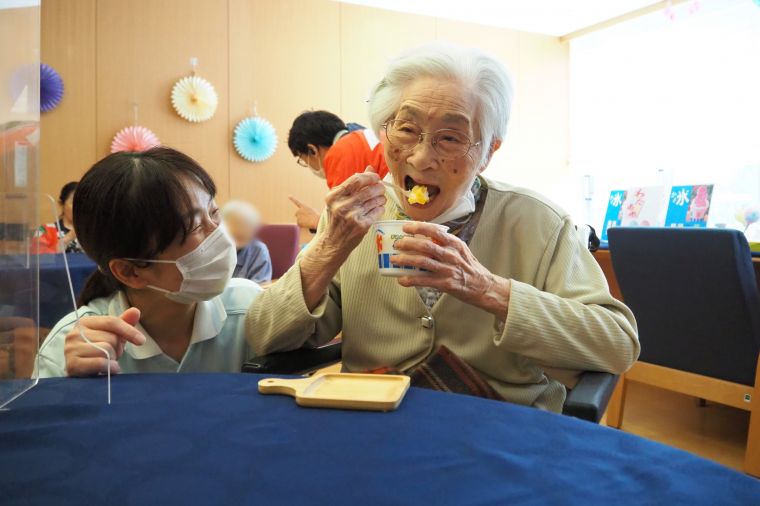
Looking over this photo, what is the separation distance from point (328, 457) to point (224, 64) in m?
5.35

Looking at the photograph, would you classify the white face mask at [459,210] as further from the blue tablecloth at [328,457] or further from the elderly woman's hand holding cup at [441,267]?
the blue tablecloth at [328,457]

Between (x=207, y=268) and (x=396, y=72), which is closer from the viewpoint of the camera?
(x=207, y=268)

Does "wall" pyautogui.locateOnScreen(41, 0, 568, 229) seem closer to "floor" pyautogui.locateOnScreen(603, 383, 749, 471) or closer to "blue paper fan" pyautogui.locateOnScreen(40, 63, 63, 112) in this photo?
"blue paper fan" pyautogui.locateOnScreen(40, 63, 63, 112)

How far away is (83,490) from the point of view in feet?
1.84

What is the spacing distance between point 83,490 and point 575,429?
1.73 ft

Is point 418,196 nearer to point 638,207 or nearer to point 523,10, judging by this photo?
point 638,207

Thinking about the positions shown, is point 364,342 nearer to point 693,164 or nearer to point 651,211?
point 651,211

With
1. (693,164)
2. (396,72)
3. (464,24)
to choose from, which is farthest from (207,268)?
(464,24)

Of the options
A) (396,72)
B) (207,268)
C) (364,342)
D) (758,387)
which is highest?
(396,72)

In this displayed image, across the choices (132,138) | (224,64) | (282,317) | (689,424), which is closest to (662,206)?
(689,424)

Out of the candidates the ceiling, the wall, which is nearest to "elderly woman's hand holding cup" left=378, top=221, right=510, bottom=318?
the wall

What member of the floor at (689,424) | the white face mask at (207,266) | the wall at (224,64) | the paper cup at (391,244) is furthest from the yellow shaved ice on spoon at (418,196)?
the wall at (224,64)

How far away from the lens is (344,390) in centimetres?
82

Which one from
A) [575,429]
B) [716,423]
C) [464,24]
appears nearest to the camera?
[575,429]
